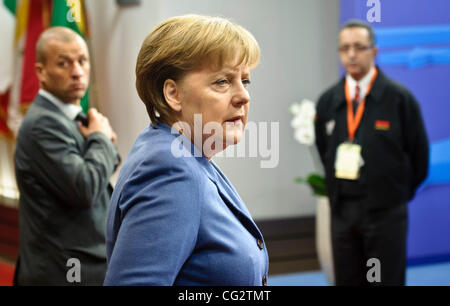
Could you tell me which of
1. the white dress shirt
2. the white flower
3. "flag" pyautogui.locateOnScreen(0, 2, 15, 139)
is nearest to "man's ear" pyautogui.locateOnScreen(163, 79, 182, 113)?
the white dress shirt

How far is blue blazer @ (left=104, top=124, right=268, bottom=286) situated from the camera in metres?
0.97

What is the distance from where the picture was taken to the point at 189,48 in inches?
41.8

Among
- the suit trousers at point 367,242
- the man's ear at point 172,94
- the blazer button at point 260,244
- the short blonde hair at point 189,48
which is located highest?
the short blonde hair at point 189,48

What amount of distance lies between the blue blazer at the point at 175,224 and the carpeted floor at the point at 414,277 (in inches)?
107

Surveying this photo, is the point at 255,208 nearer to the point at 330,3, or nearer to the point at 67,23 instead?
the point at 330,3

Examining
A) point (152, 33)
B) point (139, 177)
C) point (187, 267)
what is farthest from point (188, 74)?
point (187, 267)

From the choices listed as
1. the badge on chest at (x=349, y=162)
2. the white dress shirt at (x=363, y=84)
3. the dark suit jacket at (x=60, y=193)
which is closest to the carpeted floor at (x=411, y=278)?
the badge on chest at (x=349, y=162)

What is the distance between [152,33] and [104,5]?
222 centimetres

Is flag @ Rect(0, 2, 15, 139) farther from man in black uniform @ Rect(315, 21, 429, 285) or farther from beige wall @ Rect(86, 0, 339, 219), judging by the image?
man in black uniform @ Rect(315, 21, 429, 285)

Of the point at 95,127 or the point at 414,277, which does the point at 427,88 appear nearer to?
the point at 414,277

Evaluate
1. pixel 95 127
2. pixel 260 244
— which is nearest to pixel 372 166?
Result: pixel 95 127

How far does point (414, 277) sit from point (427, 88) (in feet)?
4.74

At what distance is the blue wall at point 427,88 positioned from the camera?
3.79m

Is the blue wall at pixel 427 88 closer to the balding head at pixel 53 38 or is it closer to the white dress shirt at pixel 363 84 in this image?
the white dress shirt at pixel 363 84
